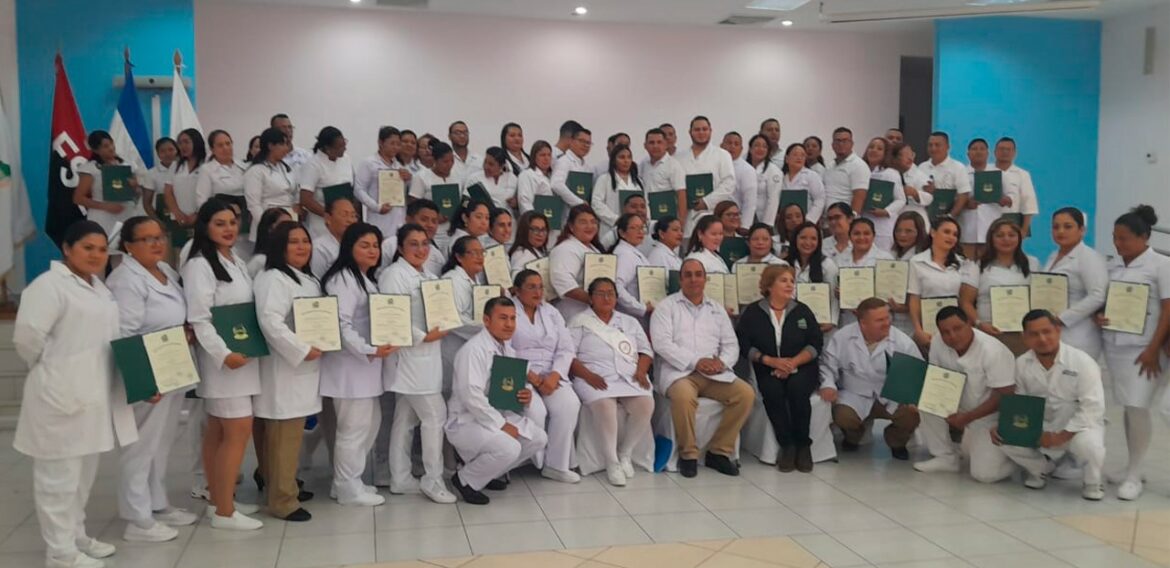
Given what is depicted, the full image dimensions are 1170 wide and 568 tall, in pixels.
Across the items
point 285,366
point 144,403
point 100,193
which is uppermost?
point 100,193

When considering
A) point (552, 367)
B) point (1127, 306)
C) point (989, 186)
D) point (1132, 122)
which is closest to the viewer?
point (1127, 306)

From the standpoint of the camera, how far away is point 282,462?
464 centimetres

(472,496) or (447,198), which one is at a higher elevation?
(447,198)

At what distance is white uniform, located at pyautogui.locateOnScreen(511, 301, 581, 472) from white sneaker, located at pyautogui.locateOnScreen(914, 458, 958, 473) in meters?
2.22

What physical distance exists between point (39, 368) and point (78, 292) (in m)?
0.35

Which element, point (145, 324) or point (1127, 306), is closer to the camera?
point (145, 324)

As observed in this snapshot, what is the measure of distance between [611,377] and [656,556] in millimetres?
1614

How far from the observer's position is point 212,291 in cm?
438

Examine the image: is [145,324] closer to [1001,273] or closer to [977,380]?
[977,380]

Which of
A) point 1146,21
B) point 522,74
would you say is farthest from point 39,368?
point 1146,21

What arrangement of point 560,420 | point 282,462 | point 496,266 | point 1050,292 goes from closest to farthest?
point 282,462 → point 560,420 → point 1050,292 → point 496,266

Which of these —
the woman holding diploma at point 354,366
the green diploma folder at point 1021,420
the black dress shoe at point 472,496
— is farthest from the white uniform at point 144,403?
the green diploma folder at point 1021,420

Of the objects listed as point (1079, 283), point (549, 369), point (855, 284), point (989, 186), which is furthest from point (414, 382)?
point (989, 186)

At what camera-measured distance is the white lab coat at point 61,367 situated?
3.78 meters
